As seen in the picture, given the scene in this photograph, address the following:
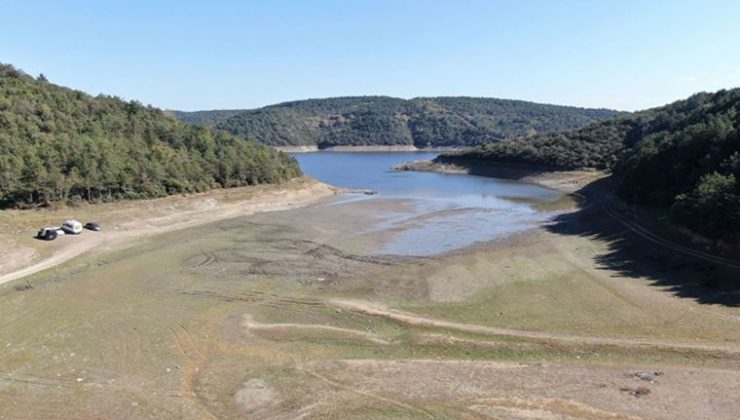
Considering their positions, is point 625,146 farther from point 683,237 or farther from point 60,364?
point 60,364

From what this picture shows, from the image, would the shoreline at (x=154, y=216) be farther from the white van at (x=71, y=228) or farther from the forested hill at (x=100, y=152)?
the forested hill at (x=100, y=152)

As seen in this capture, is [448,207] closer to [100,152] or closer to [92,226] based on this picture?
[100,152]

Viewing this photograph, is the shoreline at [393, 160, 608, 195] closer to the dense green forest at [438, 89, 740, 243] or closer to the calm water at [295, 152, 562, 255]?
the dense green forest at [438, 89, 740, 243]

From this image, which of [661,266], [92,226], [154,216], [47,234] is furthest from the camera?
[154,216]

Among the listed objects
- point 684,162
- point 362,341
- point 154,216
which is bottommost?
point 362,341

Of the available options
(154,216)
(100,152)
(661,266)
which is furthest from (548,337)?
(100,152)

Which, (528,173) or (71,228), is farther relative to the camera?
(528,173)

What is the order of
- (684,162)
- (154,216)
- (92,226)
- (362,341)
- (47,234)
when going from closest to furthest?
1. (362,341)
2. (47,234)
3. (92,226)
4. (684,162)
5. (154,216)
